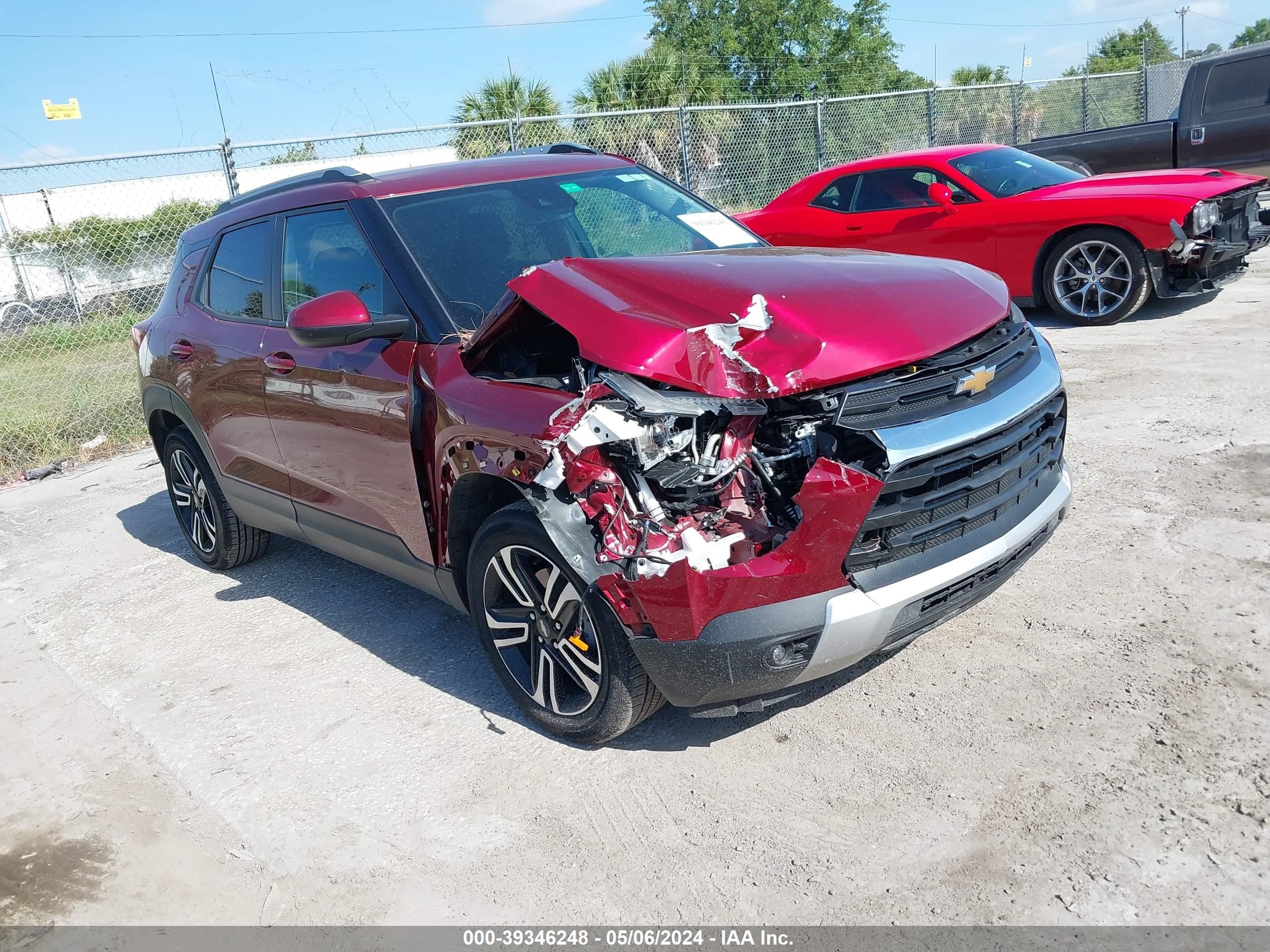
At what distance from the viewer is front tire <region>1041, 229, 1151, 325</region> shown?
8.02m

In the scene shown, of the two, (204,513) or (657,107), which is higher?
(657,107)

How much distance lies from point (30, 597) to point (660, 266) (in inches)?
177

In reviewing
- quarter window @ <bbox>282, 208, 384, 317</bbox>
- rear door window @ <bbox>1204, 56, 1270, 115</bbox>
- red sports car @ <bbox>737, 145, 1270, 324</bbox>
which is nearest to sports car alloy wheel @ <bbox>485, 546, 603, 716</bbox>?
quarter window @ <bbox>282, 208, 384, 317</bbox>

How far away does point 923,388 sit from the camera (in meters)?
2.92

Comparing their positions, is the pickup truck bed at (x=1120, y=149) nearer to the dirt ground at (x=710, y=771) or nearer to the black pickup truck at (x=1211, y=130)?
the black pickup truck at (x=1211, y=130)

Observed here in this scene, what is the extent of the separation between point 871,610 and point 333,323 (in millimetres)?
2045

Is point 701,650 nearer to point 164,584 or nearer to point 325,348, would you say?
point 325,348

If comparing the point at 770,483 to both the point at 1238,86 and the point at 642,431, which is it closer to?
the point at 642,431

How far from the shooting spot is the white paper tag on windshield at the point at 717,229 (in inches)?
176

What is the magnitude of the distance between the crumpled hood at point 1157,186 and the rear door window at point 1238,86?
256 centimetres

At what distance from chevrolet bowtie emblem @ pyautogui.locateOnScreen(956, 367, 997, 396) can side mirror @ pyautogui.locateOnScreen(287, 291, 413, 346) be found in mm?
1980

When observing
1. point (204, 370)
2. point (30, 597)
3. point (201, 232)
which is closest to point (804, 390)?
point (204, 370)

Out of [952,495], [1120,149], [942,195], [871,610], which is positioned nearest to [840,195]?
[942,195]

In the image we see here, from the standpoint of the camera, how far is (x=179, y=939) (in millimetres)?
2857
